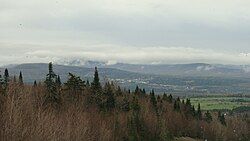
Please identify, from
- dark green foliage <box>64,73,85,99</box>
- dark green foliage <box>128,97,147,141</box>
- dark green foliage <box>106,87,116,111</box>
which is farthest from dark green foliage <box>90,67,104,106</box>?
dark green foliage <box>128,97,147,141</box>

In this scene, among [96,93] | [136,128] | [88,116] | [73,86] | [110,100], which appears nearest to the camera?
[88,116]

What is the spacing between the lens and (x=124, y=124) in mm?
75062

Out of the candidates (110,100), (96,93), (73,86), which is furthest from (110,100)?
(73,86)

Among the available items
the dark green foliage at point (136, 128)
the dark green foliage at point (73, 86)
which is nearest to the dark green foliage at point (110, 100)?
the dark green foliage at point (73, 86)

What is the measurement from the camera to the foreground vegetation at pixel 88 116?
31.8m

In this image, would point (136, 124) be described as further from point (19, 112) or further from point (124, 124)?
point (19, 112)

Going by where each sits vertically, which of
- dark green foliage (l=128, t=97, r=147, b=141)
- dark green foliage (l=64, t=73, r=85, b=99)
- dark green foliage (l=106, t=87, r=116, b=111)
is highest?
dark green foliage (l=64, t=73, r=85, b=99)

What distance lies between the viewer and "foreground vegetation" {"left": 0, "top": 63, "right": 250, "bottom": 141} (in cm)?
3184

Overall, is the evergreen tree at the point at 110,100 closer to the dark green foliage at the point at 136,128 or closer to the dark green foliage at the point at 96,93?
the dark green foliage at the point at 96,93

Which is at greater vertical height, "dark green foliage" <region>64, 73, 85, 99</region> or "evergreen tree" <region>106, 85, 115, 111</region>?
"dark green foliage" <region>64, 73, 85, 99</region>

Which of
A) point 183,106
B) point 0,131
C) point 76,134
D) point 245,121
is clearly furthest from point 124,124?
point 245,121

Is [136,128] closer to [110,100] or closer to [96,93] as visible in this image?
[96,93]

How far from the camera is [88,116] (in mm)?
63531

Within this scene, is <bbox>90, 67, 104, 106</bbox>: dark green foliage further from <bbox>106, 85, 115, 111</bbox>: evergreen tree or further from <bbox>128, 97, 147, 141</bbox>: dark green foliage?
<bbox>128, 97, 147, 141</bbox>: dark green foliage
